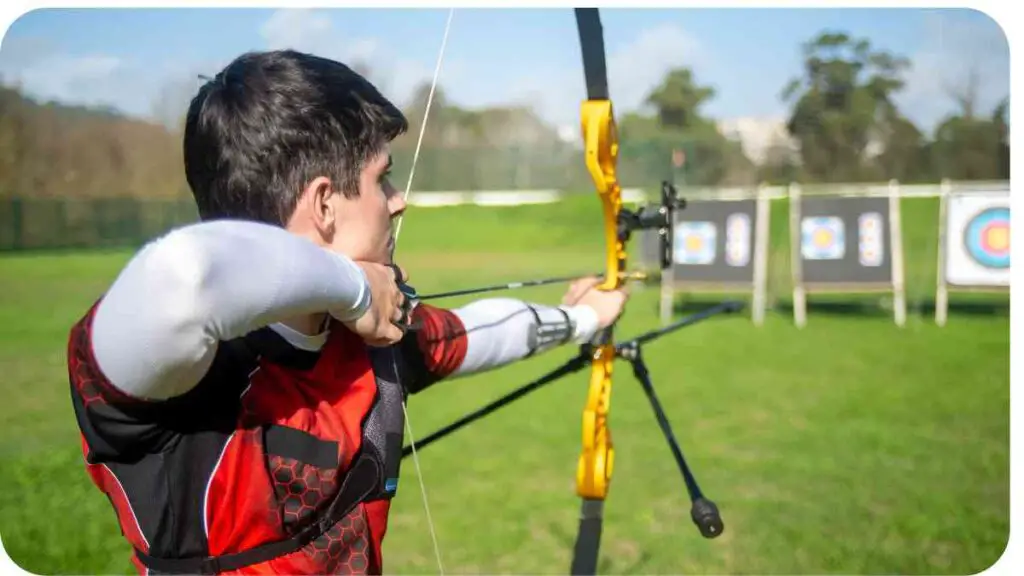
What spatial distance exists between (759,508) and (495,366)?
1883mm

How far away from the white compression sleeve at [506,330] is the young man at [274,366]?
0.77ft

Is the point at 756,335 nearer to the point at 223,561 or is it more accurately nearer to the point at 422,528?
the point at 422,528

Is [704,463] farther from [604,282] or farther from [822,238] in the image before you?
[822,238]

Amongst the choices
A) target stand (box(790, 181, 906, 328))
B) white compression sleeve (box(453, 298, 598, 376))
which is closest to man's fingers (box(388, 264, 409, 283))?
white compression sleeve (box(453, 298, 598, 376))

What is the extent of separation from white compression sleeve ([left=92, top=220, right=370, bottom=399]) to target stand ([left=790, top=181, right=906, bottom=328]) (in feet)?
23.5

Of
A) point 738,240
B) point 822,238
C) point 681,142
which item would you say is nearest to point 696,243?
point 738,240

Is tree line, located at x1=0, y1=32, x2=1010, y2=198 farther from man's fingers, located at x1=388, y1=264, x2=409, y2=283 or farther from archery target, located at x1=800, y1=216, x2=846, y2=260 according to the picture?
man's fingers, located at x1=388, y1=264, x2=409, y2=283

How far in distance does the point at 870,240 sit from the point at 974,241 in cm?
81

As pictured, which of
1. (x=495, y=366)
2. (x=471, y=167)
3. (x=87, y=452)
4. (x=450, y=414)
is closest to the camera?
(x=87, y=452)

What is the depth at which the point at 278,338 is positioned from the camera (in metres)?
0.82

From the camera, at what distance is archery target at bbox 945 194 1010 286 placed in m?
7.65

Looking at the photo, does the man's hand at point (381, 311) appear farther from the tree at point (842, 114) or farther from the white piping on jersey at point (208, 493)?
the tree at point (842, 114)

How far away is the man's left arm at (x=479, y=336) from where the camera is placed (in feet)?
3.48
